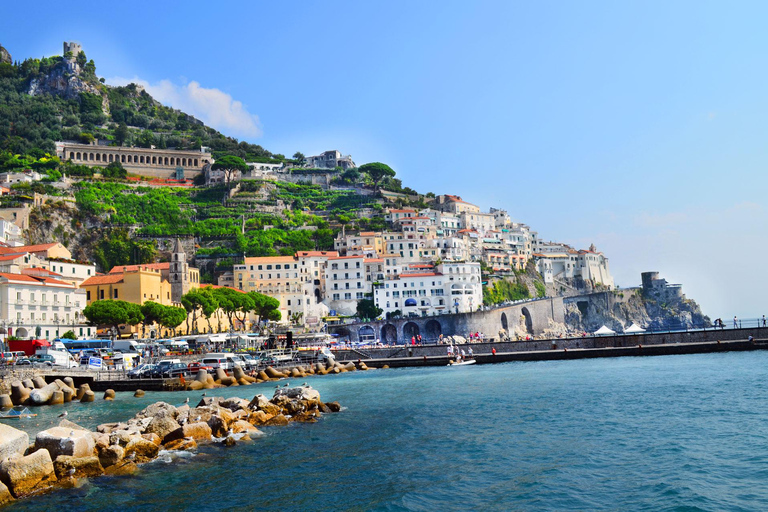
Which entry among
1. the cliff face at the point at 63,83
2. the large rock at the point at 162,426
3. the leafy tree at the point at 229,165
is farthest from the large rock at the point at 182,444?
the cliff face at the point at 63,83

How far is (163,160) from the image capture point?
115 metres

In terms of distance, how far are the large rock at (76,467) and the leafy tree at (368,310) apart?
65.9m

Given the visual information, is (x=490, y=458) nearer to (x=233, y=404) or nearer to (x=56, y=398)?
(x=233, y=404)

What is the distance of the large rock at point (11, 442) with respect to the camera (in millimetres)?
13602

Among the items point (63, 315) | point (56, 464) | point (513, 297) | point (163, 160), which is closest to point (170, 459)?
point (56, 464)

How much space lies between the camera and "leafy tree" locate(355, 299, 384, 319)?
80688 millimetres

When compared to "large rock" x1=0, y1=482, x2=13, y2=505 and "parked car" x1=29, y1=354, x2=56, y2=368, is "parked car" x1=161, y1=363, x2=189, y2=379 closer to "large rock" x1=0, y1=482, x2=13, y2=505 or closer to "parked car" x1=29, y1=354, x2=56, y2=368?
"parked car" x1=29, y1=354, x2=56, y2=368

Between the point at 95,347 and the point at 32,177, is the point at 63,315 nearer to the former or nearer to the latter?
the point at 95,347

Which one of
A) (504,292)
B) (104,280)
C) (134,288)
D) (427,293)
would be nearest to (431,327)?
(427,293)

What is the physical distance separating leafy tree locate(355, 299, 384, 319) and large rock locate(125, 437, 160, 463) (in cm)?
6390

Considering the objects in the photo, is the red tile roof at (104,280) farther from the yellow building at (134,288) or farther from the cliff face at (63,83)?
the cliff face at (63,83)

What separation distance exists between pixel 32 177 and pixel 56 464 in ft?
302

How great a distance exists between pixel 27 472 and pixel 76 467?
1212 mm

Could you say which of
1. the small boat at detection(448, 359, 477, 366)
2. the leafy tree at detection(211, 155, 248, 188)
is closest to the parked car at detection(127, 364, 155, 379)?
the small boat at detection(448, 359, 477, 366)
